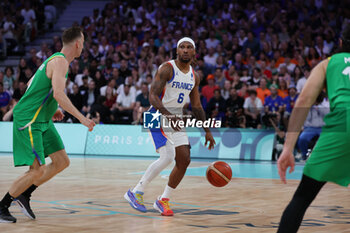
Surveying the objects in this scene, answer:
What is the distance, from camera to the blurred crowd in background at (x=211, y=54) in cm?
1639

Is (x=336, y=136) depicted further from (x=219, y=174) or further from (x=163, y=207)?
(x=219, y=174)

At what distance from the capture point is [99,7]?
26766 mm

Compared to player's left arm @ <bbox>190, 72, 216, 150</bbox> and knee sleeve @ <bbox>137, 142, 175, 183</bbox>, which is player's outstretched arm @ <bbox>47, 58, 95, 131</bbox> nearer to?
knee sleeve @ <bbox>137, 142, 175, 183</bbox>

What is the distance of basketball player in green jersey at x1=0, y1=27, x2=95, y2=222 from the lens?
5969mm

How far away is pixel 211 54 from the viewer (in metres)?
19.1

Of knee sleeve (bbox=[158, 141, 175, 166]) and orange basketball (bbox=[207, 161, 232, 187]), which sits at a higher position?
knee sleeve (bbox=[158, 141, 175, 166])

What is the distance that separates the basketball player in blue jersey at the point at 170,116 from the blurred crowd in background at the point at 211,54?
8.55 m

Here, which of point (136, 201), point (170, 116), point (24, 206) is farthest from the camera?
point (136, 201)

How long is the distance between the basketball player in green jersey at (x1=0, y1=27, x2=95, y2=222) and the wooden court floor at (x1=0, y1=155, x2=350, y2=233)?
0.39 meters

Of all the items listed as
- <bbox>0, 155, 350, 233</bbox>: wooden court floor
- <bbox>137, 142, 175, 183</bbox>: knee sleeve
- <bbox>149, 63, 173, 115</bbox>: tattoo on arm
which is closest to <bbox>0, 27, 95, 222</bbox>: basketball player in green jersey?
<bbox>0, 155, 350, 233</bbox>: wooden court floor

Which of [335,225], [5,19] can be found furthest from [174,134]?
[5,19]

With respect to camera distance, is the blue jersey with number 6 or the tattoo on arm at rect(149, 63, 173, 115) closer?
the tattoo on arm at rect(149, 63, 173, 115)

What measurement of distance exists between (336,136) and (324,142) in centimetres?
9

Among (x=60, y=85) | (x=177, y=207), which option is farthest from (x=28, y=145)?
(x=177, y=207)
